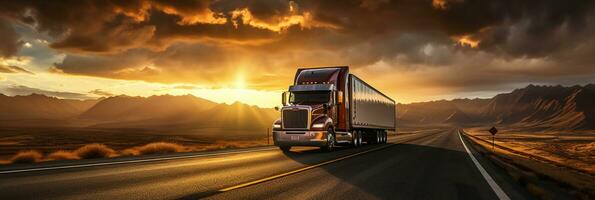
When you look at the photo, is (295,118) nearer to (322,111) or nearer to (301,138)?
(301,138)

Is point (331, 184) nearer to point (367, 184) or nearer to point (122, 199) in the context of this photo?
point (367, 184)

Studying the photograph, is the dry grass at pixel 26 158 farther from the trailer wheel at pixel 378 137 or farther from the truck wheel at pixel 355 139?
the trailer wheel at pixel 378 137

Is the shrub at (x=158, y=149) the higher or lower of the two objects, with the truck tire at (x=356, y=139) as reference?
lower

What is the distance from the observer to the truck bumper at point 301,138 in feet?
66.8

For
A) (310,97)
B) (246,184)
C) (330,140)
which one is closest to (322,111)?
(310,97)

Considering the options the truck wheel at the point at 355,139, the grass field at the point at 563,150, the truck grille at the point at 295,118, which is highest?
the truck grille at the point at 295,118

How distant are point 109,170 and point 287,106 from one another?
421 inches

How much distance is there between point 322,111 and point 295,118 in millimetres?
1387

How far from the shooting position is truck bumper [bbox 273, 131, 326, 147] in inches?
802

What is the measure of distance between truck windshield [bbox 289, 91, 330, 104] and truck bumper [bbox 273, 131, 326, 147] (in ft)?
6.14

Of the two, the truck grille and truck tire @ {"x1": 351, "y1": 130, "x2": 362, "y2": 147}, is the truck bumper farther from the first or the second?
truck tire @ {"x1": 351, "y1": 130, "x2": 362, "y2": 147}

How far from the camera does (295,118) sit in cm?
2084

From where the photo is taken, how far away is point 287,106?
832 inches

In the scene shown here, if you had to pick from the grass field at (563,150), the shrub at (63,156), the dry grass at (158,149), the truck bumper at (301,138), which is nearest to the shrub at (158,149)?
the dry grass at (158,149)
